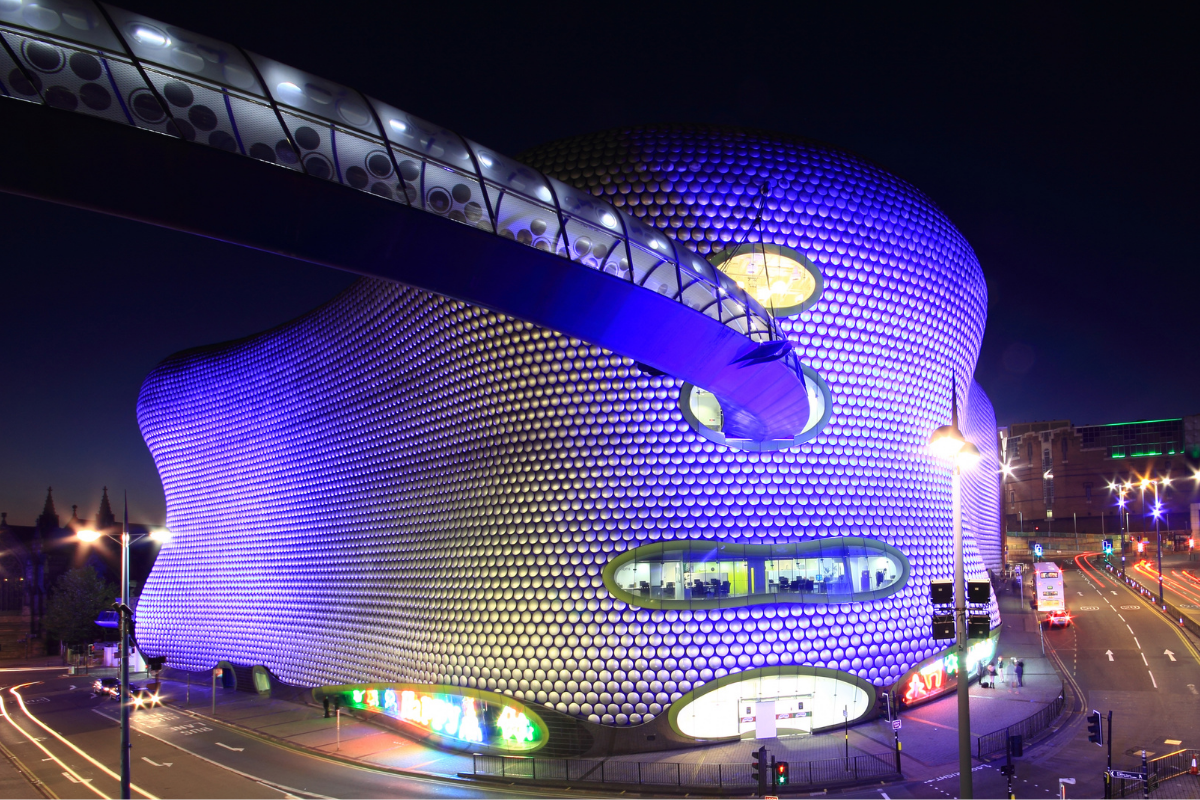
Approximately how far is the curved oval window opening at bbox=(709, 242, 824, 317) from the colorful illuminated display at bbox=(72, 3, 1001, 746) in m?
0.12

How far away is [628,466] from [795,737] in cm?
836

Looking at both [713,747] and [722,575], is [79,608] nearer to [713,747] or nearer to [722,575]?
[713,747]

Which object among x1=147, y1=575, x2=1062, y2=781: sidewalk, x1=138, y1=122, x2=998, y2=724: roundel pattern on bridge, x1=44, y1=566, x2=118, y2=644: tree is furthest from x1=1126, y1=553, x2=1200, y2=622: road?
x1=44, y1=566, x2=118, y2=644: tree

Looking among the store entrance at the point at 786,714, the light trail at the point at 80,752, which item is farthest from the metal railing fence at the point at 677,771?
the light trail at the point at 80,752

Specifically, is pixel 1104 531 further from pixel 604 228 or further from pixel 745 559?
pixel 604 228

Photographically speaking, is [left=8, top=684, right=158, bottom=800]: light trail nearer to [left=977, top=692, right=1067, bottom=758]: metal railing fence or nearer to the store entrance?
the store entrance

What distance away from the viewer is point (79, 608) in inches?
1891

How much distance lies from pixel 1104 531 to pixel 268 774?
302 ft

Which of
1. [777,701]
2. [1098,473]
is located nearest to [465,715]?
[777,701]

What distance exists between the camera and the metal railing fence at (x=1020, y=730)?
1817 centimetres

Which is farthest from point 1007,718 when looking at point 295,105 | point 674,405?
point 295,105

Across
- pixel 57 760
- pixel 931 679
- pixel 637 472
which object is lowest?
pixel 57 760

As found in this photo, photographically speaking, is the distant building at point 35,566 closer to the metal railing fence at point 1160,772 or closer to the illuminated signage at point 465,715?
the illuminated signage at point 465,715

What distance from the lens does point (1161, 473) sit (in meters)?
82.4
